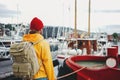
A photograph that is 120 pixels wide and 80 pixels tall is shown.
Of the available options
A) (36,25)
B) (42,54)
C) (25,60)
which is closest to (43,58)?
(42,54)

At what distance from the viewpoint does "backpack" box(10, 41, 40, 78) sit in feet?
16.1

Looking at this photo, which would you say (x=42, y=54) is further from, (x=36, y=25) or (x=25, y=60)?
(x=36, y=25)

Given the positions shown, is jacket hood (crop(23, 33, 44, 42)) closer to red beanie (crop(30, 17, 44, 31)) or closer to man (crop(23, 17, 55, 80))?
man (crop(23, 17, 55, 80))

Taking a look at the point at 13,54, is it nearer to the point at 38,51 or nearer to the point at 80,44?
the point at 38,51

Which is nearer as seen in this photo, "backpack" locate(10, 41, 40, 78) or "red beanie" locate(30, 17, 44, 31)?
"backpack" locate(10, 41, 40, 78)

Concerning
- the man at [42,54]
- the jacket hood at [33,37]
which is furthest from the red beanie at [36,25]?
the jacket hood at [33,37]

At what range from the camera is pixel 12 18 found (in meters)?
37.3

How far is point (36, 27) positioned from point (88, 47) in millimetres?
14511

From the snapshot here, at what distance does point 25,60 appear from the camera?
4.98 m

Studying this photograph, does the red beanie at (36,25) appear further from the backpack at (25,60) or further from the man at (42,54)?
the backpack at (25,60)

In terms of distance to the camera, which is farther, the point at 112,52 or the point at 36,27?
the point at 112,52

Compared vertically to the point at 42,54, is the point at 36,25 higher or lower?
higher

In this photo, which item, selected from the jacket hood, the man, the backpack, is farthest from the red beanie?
the backpack

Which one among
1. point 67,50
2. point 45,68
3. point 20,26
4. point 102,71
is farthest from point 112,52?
point 20,26
